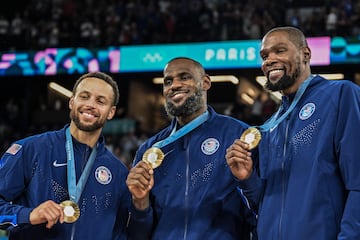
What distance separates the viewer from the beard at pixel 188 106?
13.2ft

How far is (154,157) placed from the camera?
364cm

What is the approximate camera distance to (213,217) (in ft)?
12.5

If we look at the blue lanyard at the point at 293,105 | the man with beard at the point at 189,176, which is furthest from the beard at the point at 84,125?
the blue lanyard at the point at 293,105

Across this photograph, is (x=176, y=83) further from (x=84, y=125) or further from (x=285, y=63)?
(x=285, y=63)

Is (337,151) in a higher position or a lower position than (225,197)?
higher

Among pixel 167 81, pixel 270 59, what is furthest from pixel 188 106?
pixel 270 59

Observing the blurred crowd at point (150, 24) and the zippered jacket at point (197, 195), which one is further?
the blurred crowd at point (150, 24)

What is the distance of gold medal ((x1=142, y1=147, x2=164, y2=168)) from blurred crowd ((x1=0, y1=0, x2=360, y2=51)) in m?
12.4

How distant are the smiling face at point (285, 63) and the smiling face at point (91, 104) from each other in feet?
3.45

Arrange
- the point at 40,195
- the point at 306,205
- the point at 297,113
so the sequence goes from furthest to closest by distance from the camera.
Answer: the point at 40,195
the point at 297,113
the point at 306,205

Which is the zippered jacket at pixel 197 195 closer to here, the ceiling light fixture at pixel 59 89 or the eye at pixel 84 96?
the eye at pixel 84 96

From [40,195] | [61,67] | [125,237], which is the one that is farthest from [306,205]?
[61,67]

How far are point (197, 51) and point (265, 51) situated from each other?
502 inches

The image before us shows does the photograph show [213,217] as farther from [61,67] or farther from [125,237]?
[61,67]
